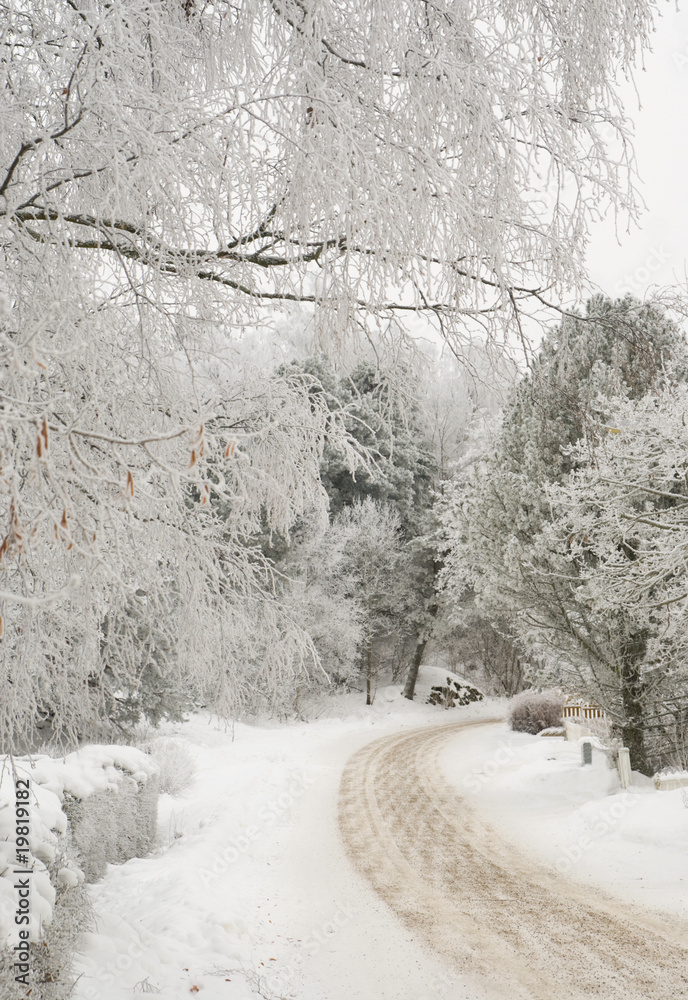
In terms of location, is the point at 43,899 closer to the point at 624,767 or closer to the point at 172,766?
the point at 172,766

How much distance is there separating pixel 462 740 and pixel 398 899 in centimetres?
1132

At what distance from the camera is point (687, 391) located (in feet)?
28.0

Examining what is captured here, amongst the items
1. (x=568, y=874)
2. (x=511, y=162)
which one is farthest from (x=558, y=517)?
(x=511, y=162)

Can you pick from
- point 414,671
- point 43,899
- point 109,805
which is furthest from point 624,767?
point 414,671

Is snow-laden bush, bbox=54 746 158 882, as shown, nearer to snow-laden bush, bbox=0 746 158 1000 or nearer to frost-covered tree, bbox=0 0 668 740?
snow-laden bush, bbox=0 746 158 1000

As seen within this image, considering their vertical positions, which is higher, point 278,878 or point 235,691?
point 235,691

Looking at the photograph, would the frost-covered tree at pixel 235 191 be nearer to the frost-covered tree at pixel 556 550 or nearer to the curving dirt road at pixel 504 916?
the curving dirt road at pixel 504 916

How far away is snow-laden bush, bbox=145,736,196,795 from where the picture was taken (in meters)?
9.73

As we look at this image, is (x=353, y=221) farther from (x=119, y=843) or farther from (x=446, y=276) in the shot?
(x=119, y=843)

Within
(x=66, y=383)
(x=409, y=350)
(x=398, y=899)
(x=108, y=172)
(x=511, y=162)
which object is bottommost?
(x=398, y=899)

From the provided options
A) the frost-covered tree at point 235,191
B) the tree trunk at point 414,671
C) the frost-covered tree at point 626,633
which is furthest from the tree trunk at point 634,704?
the tree trunk at point 414,671

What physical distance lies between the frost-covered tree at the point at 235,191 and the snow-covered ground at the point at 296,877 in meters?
2.36

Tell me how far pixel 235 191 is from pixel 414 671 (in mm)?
23450

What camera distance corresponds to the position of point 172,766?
10125 mm
